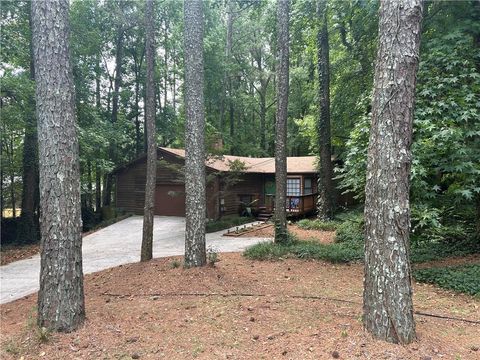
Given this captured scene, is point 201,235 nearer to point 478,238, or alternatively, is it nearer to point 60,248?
point 60,248

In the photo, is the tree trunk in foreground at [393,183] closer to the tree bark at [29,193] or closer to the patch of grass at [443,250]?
the patch of grass at [443,250]

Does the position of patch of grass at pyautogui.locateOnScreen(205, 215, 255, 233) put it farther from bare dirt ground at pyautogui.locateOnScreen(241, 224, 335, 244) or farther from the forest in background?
the forest in background

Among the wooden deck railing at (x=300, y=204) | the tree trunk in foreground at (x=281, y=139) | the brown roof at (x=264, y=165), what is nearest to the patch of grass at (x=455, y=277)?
the tree trunk in foreground at (x=281, y=139)

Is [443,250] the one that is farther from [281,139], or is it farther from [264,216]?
[264,216]

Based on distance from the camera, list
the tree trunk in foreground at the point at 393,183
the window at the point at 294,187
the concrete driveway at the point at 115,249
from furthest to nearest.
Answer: the window at the point at 294,187
the concrete driveway at the point at 115,249
the tree trunk in foreground at the point at 393,183

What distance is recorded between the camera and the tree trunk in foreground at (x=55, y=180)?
382 centimetres

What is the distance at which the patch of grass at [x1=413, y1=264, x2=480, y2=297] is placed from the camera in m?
5.42

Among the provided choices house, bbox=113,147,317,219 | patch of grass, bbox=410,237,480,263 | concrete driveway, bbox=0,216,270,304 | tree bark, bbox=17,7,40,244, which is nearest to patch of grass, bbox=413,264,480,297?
patch of grass, bbox=410,237,480,263

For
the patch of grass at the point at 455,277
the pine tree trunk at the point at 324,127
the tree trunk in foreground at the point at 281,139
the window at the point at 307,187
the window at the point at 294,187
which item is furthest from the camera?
the window at the point at 307,187

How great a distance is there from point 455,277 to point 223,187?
1176cm

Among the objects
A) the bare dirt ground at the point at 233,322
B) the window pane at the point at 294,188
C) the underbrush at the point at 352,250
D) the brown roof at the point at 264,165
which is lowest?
the bare dirt ground at the point at 233,322

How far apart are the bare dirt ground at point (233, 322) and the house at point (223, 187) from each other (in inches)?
378

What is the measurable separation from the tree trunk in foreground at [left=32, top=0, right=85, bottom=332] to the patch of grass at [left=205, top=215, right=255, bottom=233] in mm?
10326

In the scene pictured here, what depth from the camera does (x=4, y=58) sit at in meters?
11.7
